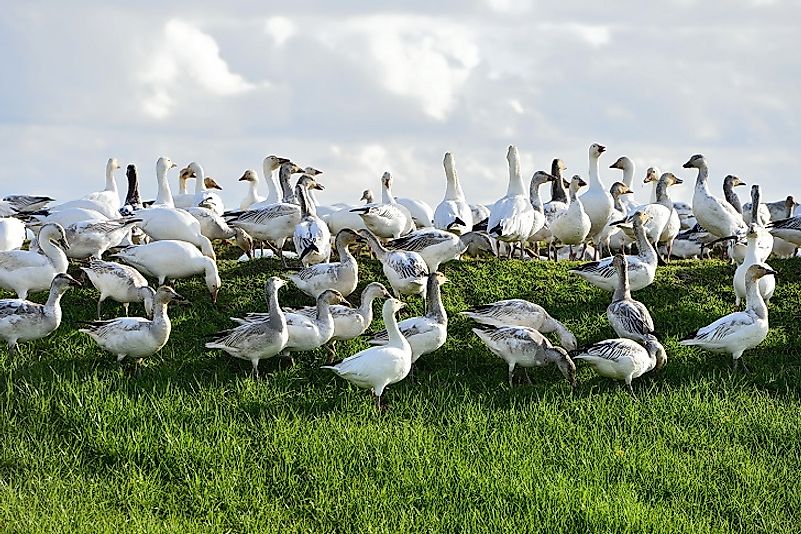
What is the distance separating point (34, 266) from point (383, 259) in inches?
167

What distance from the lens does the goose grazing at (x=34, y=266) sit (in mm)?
12570

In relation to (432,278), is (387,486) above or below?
below

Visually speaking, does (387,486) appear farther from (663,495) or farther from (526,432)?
(663,495)

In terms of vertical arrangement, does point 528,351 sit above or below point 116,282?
below

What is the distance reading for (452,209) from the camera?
18.5m

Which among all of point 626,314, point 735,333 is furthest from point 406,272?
point 735,333

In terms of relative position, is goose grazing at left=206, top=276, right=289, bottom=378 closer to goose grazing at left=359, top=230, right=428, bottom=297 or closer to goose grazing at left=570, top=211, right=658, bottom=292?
goose grazing at left=359, top=230, right=428, bottom=297

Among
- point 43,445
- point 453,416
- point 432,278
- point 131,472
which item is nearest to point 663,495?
point 453,416

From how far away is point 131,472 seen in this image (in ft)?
31.5

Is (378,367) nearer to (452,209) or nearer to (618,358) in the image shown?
(618,358)

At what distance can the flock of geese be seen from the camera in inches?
448

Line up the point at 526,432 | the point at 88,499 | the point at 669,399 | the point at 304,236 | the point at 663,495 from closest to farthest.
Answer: the point at 88,499, the point at 663,495, the point at 526,432, the point at 669,399, the point at 304,236

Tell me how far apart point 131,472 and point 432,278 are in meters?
4.30

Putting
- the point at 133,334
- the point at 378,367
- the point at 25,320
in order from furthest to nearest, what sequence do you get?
the point at 25,320 → the point at 133,334 → the point at 378,367
